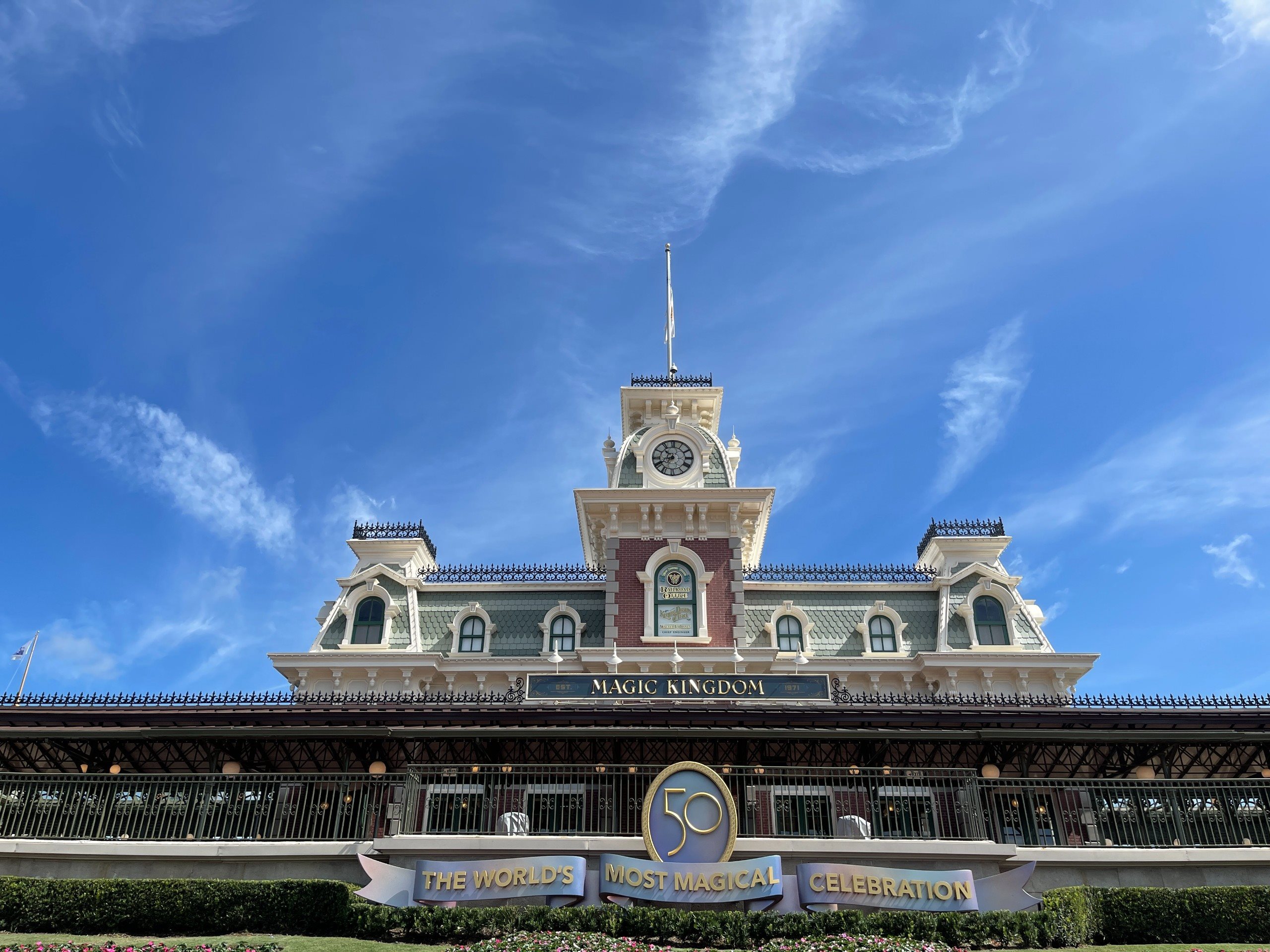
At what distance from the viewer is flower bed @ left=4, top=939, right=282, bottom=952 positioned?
13.7 metres

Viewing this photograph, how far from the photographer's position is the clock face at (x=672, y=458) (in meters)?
32.4

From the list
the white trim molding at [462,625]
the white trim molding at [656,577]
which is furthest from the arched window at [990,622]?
the white trim molding at [462,625]

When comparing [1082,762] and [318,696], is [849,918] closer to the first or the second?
[1082,762]

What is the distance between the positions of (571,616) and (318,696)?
9.69 metres

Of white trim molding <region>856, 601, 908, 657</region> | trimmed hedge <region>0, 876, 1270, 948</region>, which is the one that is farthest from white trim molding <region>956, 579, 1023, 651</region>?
trimmed hedge <region>0, 876, 1270, 948</region>

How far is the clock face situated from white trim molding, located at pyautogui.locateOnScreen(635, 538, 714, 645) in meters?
2.73

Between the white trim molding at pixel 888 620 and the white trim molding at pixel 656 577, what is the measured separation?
572 centimetres

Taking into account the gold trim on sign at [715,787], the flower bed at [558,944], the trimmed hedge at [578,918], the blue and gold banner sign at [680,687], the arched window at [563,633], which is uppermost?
the arched window at [563,633]

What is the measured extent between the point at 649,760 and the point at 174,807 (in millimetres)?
10855

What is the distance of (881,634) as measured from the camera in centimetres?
3106

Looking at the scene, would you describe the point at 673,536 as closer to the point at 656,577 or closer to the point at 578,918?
the point at 656,577

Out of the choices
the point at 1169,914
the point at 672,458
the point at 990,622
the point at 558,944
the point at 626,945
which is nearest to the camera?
the point at 558,944

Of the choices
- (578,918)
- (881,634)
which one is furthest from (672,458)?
(578,918)

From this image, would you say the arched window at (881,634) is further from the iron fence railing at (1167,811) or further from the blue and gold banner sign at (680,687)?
the iron fence railing at (1167,811)
